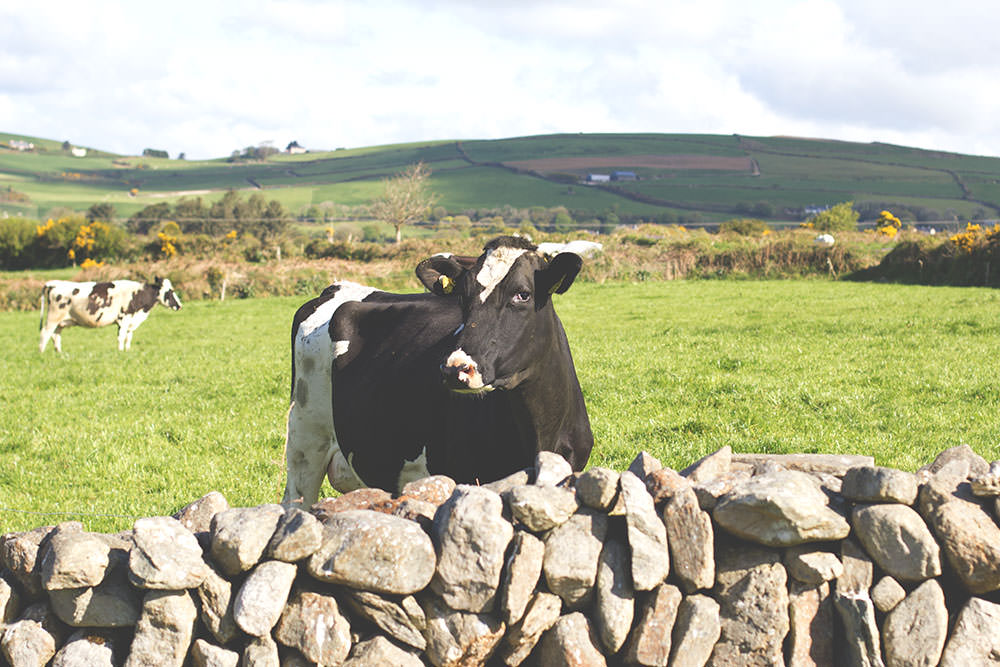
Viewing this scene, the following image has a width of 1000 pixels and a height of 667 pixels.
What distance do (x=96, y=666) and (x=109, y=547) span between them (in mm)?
535

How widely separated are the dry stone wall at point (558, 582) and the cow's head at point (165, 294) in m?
27.2

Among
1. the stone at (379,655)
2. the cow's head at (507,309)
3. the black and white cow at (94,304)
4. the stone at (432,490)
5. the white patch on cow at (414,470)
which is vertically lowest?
the black and white cow at (94,304)

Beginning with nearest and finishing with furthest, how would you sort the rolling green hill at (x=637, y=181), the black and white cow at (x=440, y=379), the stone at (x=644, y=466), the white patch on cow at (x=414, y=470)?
the stone at (x=644, y=466) < the black and white cow at (x=440, y=379) < the white patch on cow at (x=414, y=470) < the rolling green hill at (x=637, y=181)

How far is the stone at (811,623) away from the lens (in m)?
3.92

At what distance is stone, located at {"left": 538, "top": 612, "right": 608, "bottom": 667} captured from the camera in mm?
3959

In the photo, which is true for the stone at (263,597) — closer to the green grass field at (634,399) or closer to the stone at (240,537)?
the stone at (240,537)

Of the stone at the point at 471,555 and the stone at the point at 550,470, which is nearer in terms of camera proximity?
the stone at the point at 471,555

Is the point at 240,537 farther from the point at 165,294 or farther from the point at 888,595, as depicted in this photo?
the point at 165,294

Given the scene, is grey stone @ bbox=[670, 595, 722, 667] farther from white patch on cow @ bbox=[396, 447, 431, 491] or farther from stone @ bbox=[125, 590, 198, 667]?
white patch on cow @ bbox=[396, 447, 431, 491]

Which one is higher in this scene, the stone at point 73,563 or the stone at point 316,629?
the stone at point 73,563

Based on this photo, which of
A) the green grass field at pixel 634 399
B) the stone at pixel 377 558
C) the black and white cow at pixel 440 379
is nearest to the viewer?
the stone at pixel 377 558

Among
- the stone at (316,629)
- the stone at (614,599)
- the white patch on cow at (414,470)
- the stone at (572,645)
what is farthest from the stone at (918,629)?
the white patch on cow at (414,470)

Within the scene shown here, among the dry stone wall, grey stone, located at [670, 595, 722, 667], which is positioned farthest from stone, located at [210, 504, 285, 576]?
grey stone, located at [670, 595, 722, 667]

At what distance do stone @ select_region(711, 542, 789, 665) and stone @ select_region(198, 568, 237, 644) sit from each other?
224 centimetres
